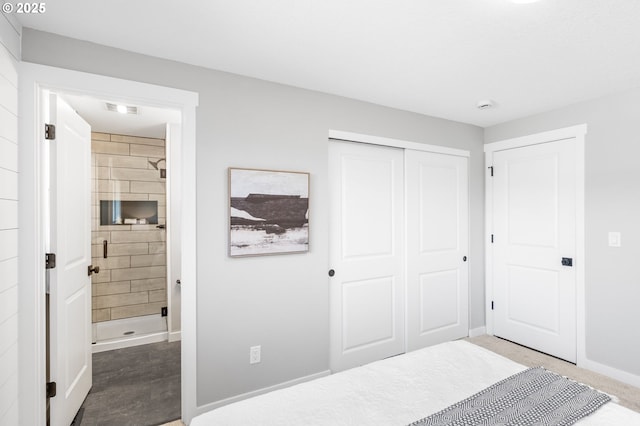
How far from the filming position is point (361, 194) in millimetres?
3027

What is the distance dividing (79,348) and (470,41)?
10.7 ft

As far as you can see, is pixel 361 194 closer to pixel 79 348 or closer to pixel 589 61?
pixel 589 61

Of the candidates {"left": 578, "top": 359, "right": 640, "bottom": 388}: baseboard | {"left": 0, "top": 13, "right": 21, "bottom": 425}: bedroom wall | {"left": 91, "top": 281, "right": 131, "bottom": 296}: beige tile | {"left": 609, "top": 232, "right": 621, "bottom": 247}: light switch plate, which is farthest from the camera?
{"left": 91, "top": 281, "right": 131, "bottom": 296}: beige tile

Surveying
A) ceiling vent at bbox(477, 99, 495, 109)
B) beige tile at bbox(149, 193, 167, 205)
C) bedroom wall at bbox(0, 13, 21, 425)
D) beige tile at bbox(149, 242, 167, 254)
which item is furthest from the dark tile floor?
ceiling vent at bbox(477, 99, 495, 109)

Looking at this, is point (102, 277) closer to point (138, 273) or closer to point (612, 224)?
point (138, 273)

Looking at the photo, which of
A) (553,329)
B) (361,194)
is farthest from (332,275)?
(553,329)

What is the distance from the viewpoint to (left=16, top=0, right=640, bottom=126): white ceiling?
1625mm

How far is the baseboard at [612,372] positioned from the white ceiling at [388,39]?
232 cm

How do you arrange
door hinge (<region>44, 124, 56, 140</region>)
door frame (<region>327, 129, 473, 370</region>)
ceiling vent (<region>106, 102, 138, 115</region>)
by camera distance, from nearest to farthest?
door hinge (<region>44, 124, 56, 140</region>)
door frame (<region>327, 129, 473, 370</region>)
ceiling vent (<region>106, 102, 138, 115</region>)

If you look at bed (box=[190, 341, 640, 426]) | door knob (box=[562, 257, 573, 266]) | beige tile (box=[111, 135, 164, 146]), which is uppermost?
beige tile (box=[111, 135, 164, 146])

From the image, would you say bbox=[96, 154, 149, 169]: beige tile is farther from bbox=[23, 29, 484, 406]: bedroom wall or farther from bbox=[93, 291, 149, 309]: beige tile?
bbox=[23, 29, 484, 406]: bedroom wall

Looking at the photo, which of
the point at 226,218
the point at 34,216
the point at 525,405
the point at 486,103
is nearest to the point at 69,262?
the point at 34,216

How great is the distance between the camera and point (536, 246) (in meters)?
3.34

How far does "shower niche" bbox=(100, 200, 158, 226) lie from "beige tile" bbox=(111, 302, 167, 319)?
995 mm
